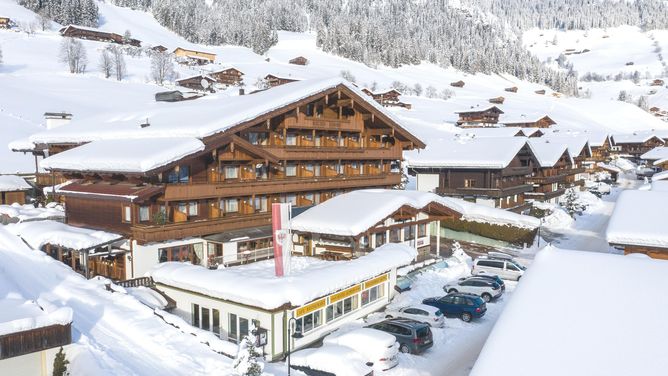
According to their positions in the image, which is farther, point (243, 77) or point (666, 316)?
point (243, 77)

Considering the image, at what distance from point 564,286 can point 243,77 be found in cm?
11745

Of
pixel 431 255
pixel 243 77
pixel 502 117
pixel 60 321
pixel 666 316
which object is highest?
pixel 243 77

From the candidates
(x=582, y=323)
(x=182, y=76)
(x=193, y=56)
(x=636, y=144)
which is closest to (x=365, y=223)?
(x=582, y=323)

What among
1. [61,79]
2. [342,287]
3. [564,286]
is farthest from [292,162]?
[61,79]

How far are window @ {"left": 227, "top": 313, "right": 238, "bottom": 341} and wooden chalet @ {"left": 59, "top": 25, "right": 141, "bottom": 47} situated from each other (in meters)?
128

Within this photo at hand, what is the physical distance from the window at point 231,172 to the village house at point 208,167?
60 millimetres

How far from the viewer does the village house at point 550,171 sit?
5709cm

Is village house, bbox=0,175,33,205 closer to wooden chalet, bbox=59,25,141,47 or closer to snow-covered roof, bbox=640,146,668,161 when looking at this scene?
snow-covered roof, bbox=640,146,668,161

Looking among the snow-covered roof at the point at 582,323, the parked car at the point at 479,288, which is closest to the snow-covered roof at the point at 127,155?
the parked car at the point at 479,288

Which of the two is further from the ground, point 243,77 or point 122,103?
point 243,77

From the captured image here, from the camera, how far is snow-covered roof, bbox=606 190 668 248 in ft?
63.1

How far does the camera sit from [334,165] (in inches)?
1524

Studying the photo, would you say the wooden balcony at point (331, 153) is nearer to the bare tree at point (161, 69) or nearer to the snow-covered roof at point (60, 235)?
the snow-covered roof at point (60, 235)

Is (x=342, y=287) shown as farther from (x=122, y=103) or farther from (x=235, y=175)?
(x=122, y=103)
